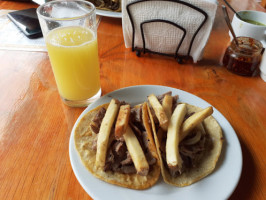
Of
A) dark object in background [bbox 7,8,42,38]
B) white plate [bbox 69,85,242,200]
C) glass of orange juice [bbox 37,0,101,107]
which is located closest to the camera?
white plate [bbox 69,85,242,200]

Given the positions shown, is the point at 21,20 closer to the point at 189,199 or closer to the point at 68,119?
the point at 68,119

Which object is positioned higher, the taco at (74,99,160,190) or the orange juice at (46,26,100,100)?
the orange juice at (46,26,100,100)

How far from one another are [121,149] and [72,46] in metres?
0.47

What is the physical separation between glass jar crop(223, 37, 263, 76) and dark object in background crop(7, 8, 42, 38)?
1333mm

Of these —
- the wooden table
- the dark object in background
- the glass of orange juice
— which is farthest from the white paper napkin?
the dark object in background

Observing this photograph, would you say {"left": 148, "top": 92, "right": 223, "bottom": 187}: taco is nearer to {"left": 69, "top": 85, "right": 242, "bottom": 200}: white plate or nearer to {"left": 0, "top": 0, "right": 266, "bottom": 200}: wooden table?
{"left": 69, "top": 85, "right": 242, "bottom": 200}: white plate

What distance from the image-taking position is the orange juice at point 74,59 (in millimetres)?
912

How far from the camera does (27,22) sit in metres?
1.63

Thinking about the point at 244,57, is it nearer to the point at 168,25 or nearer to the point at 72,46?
the point at 168,25

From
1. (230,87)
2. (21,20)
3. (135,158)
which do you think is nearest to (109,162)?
(135,158)

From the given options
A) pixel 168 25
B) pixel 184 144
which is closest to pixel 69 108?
pixel 184 144

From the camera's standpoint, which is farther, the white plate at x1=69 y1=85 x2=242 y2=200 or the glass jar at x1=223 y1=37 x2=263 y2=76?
the glass jar at x1=223 y1=37 x2=263 y2=76

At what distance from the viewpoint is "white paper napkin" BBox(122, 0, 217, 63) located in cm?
120

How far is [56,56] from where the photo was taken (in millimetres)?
928
